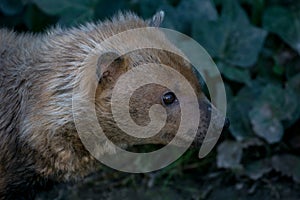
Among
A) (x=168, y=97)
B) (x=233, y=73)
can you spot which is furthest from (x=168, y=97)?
(x=233, y=73)

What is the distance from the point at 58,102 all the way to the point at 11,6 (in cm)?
187

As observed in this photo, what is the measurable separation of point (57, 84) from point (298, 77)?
208 cm

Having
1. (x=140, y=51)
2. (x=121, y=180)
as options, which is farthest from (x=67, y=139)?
(x=121, y=180)

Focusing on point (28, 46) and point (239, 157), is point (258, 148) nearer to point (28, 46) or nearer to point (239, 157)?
point (239, 157)

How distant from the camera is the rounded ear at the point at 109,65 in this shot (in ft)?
14.5

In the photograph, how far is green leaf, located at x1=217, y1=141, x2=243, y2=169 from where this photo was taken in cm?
589

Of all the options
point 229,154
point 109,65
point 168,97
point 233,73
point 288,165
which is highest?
point 109,65

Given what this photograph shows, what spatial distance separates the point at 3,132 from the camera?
4609mm

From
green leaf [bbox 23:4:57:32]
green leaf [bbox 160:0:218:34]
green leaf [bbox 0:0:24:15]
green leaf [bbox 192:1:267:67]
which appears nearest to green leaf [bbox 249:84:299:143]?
green leaf [bbox 192:1:267:67]

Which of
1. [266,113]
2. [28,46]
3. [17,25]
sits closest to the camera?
[28,46]

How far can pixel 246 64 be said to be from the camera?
590 centimetres

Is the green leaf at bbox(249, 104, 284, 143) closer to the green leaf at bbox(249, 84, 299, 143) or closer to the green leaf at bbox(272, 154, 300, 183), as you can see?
the green leaf at bbox(249, 84, 299, 143)

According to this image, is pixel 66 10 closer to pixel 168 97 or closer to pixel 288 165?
pixel 168 97

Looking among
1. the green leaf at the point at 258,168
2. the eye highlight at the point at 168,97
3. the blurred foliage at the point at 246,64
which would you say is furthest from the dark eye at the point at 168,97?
the green leaf at the point at 258,168
